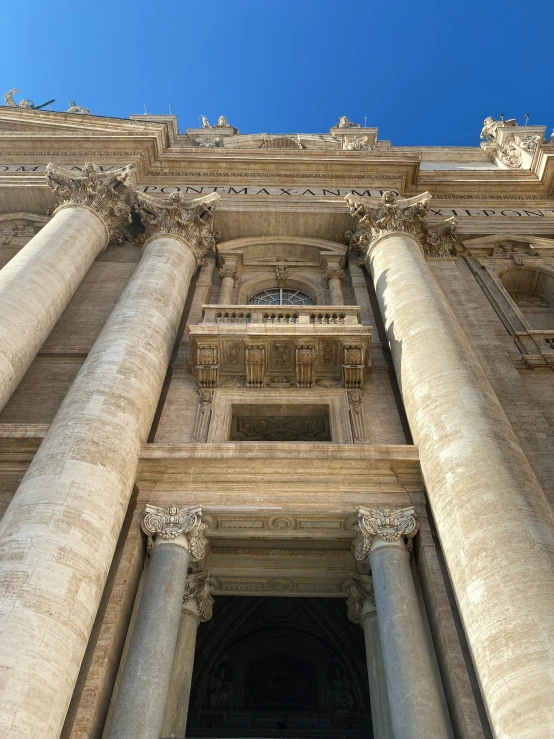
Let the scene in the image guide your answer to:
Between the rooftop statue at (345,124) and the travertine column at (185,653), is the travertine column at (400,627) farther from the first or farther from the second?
the rooftop statue at (345,124)

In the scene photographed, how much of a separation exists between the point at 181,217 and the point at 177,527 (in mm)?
9791

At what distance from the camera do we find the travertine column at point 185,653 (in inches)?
319

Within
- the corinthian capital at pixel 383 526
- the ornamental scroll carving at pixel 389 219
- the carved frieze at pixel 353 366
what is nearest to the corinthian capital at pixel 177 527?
the corinthian capital at pixel 383 526

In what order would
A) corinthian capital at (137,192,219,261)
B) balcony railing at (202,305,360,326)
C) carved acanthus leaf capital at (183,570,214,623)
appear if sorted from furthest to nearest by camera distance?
corinthian capital at (137,192,219,261), balcony railing at (202,305,360,326), carved acanthus leaf capital at (183,570,214,623)

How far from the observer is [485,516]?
806 cm

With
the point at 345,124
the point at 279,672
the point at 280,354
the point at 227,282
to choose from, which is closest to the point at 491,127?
the point at 345,124

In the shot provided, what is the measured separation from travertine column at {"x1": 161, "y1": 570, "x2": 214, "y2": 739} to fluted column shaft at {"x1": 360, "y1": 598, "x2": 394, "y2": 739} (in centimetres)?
250

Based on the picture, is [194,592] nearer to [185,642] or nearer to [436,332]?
[185,642]

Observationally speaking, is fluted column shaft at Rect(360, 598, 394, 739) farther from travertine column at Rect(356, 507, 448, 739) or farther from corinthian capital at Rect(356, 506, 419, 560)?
corinthian capital at Rect(356, 506, 419, 560)

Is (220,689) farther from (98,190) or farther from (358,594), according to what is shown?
(98,190)

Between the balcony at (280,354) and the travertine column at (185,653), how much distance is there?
4.30m

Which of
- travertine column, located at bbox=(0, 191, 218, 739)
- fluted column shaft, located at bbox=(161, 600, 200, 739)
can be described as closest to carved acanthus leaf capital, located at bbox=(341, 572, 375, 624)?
fluted column shaft, located at bbox=(161, 600, 200, 739)

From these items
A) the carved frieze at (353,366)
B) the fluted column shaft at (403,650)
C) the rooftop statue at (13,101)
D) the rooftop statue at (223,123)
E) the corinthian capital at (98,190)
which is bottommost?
the fluted column shaft at (403,650)

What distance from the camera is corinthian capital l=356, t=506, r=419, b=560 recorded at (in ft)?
30.5
